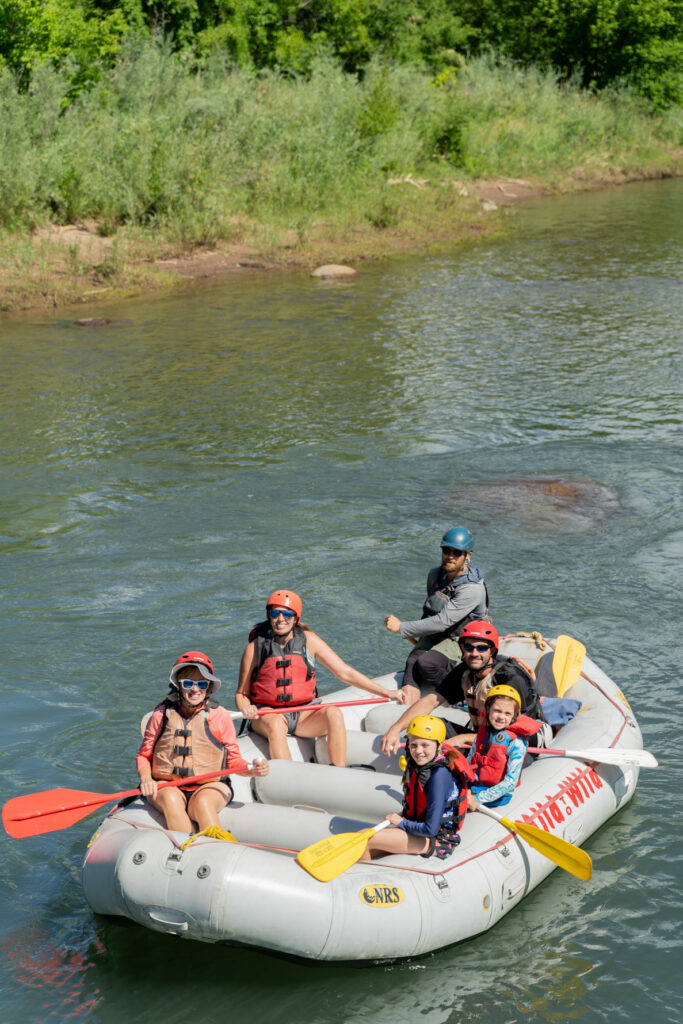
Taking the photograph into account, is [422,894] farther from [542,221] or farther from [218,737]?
[542,221]

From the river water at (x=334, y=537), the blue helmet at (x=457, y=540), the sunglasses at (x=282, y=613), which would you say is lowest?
the river water at (x=334, y=537)

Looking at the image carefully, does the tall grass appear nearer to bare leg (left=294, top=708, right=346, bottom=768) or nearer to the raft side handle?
bare leg (left=294, top=708, right=346, bottom=768)

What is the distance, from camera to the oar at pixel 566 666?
21.8ft

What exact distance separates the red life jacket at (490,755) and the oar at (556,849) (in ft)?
0.91

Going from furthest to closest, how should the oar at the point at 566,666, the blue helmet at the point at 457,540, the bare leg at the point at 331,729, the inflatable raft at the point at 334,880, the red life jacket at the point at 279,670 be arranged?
the blue helmet at the point at 457,540 < the oar at the point at 566,666 < the red life jacket at the point at 279,670 < the bare leg at the point at 331,729 < the inflatable raft at the point at 334,880

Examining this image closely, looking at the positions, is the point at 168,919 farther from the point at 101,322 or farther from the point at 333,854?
the point at 101,322

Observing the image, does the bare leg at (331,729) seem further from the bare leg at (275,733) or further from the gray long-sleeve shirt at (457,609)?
the gray long-sleeve shirt at (457,609)

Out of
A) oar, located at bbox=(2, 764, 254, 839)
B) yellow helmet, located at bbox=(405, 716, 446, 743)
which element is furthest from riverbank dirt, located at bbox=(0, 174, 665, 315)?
yellow helmet, located at bbox=(405, 716, 446, 743)

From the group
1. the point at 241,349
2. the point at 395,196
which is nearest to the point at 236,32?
the point at 395,196

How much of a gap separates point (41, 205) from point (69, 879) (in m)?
16.6

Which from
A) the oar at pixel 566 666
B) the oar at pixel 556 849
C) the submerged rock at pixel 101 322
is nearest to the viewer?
the oar at pixel 556 849

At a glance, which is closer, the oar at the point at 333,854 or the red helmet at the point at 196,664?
the oar at the point at 333,854

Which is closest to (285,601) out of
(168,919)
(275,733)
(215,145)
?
(275,733)

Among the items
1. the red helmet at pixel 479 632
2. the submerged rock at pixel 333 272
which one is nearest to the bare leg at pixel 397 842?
the red helmet at pixel 479 632
